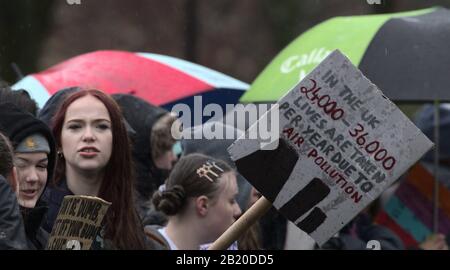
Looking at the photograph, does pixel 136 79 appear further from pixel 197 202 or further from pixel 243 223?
pixel 243 223

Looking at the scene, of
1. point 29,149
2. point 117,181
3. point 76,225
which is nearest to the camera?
point 76,225

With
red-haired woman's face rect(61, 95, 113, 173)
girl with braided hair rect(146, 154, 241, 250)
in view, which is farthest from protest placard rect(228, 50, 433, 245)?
girl with braided hair rect(146, 154, 241, 250)

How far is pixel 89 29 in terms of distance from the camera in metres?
19.8

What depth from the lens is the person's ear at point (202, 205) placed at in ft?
21.1

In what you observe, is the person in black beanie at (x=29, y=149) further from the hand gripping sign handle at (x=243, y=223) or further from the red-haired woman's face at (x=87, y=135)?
the hand gripping sign handle at (x=243, y=223)

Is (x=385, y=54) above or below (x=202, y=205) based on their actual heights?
above

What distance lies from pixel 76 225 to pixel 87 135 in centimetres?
112

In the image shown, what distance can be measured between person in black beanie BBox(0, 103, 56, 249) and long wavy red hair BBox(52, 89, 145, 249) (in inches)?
12.4

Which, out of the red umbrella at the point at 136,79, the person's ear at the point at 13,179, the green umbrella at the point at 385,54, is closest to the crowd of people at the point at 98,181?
the person's ear at the point at 13,179

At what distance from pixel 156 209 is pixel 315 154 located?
171cm

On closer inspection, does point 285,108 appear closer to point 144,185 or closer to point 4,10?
point 144,185

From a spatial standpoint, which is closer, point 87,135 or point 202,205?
point 87,135

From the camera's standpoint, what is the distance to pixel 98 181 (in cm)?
594

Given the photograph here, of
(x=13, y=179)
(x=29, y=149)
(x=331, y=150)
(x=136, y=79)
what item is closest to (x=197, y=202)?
(x=29, y=149)
